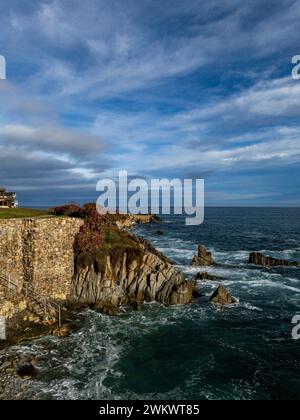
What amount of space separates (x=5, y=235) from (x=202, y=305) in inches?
686

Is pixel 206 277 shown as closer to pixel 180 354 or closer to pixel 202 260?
pixel 202 260

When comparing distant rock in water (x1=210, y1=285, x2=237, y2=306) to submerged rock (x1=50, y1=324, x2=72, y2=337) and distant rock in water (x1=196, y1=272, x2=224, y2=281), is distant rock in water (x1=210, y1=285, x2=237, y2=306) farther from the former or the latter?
submerged rock (x1=50, y1=324, x2=72, y2=337)

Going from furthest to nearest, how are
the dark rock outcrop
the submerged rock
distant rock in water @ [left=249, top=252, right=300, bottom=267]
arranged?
1. distant rock in water @ [left=249, top=252, right=300, bottom=267]
2. the submerged rock
3. the dark rock outcrop

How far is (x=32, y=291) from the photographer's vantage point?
25.8 metres

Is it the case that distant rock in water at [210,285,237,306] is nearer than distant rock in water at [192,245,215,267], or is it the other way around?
distant rock in water at [210,285,237,306]

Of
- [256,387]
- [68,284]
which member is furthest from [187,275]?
[256,387]

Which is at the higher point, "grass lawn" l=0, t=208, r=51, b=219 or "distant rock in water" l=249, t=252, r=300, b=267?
"grass lawn" l=0, t=208, r=51, b=219

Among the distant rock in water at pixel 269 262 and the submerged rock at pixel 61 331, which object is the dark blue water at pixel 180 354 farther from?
the distant rock in water at pixel 269 262

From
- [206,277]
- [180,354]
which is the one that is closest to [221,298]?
[206,277]

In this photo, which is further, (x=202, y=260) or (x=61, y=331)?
(x=202, y=260)

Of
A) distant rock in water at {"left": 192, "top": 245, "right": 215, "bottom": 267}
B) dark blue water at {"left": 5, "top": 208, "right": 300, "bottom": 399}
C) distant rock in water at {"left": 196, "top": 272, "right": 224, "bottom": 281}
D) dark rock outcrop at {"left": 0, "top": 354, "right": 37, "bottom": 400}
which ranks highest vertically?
distant rock in water at {"left": 192, "top": 245, "right": 215, "bottom": 267}

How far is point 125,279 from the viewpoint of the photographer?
3041 cm

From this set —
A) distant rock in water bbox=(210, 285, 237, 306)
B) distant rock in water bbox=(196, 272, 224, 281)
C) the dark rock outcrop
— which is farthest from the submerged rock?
distant rock in water bbox=(196, 272, 224, 281)

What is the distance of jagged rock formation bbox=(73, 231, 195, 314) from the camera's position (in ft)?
95.3
